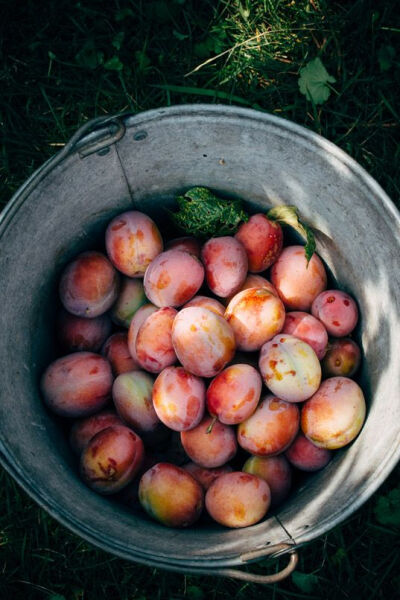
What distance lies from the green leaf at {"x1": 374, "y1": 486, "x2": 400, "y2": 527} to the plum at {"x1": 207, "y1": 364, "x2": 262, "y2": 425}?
73 centimetres

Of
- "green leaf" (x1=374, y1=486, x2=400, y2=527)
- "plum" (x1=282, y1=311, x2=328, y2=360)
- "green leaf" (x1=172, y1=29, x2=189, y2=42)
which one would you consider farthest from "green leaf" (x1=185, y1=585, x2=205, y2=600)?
"green leaf" (x1=172, y1=29, x2=189, y2=42)

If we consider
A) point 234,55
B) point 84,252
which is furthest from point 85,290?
point 234,55

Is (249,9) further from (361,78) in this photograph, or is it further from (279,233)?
(279,233)

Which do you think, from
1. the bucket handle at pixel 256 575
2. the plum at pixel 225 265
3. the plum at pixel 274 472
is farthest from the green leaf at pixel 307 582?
the plum at pixel 225 265

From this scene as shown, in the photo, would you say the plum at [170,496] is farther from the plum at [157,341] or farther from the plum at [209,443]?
the plum at [157,341]

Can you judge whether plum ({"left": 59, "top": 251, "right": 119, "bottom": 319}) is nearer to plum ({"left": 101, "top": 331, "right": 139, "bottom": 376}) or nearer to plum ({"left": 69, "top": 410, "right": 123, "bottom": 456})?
plum ({"left": 101, "top": 331, "right": 139, "bottom": 376})

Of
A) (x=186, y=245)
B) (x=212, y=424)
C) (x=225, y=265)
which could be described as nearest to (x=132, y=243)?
(x=186, y=245)

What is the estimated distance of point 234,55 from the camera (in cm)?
221

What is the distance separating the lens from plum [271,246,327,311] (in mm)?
1814

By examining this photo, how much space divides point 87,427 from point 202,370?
44 cm

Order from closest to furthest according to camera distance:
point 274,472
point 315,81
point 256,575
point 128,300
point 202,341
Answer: point 256,575
point 202,341
point 274,472
point 128,300
point 315,81

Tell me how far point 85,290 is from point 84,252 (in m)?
0.19

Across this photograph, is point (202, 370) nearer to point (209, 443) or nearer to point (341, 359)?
point (209, 443)

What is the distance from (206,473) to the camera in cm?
170
